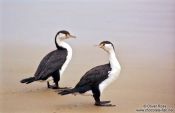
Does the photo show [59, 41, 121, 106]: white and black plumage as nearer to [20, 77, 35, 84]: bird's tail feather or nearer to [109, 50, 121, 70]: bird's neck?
[109, 50, 121, 70]: bird's neck

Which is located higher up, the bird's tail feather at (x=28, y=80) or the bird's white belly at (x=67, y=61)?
the bird's white belly at (x=67, y=61)

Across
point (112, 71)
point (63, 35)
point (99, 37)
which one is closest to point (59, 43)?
point (63, 35)

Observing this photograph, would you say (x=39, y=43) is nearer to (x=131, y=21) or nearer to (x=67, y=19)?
(x=67, y=19)

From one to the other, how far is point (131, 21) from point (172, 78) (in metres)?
0.35

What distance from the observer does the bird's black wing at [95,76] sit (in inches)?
105

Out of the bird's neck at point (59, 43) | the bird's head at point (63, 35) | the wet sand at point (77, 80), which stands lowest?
the wet sand at point (77, 80)

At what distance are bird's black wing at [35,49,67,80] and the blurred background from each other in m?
0.03

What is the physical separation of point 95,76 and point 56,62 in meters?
0.22

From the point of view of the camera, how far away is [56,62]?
275 cm

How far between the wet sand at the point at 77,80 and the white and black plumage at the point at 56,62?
0.03 metres

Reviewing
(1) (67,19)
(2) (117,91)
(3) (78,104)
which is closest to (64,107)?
(3) (78,104)

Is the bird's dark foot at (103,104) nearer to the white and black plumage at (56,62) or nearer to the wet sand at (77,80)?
the wet sand at (77,80)

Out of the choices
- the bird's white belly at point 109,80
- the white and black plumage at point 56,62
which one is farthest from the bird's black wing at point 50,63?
the bird's white belly at point 109,80

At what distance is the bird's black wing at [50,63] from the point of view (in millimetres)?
2725
